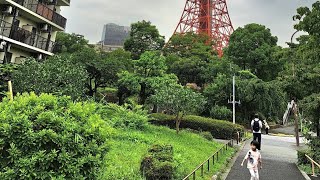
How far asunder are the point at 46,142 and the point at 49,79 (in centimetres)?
995

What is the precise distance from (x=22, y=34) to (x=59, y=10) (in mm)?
7349

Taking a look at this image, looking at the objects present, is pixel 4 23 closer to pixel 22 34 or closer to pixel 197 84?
pixel 22 34

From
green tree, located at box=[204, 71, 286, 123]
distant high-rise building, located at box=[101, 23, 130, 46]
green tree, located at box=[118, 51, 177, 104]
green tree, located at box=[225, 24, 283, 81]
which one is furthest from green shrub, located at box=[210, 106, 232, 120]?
distant high-rise building, located at box=[101, 23, 130, 46]

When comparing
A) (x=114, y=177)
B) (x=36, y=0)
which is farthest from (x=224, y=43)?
(x=114, y=177)

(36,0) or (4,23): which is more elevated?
(36,0)

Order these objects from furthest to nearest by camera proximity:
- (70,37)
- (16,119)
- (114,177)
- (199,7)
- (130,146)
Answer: (199,7)
(70,37)
(130,146)
(114,177)
(16,119)

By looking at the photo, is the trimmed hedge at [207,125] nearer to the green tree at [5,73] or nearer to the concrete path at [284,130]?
the green tree at [5,73]

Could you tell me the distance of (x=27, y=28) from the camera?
2009 cm

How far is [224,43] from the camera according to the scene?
53.1 m

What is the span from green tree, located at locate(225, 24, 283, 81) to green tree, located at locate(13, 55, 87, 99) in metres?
26.5

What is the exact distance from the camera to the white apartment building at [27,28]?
17031mm

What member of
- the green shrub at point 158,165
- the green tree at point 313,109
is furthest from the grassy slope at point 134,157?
the green tree at point 313,109

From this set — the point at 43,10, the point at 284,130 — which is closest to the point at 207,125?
the point at 43,10

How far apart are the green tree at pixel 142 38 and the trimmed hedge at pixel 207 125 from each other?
65.3ft
